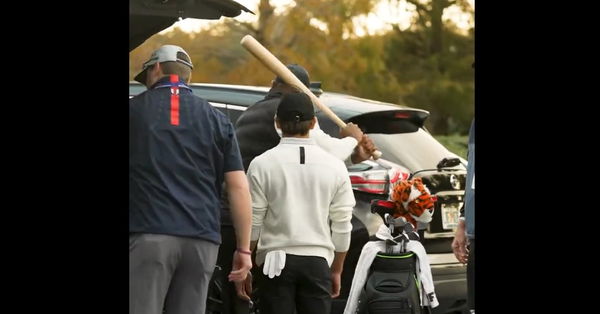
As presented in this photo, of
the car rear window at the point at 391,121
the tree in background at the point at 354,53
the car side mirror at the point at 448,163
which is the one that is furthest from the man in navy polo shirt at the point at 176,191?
the tree in background at the point at 354,53

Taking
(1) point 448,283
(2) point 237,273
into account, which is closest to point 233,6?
(2) point 237,273

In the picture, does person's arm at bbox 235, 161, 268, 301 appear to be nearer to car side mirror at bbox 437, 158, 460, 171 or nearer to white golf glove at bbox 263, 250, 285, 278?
white golf glove at bbox 263, 250, 285, 278

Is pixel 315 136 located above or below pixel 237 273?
above

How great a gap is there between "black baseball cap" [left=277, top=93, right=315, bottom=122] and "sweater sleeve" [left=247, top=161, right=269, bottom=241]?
344 millimetres

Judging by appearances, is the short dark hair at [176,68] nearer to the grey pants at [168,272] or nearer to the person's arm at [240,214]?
the person's arm at [240,214]

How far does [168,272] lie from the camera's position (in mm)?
6434

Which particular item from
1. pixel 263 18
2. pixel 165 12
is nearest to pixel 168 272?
pixel 165 12

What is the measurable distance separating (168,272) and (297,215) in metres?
1.16

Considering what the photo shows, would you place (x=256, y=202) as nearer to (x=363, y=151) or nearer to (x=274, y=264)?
(x=274, y=264)

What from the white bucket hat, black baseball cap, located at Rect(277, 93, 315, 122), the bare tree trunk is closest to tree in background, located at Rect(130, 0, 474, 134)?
the bare tree trunk

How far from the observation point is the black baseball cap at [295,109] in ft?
24.2
